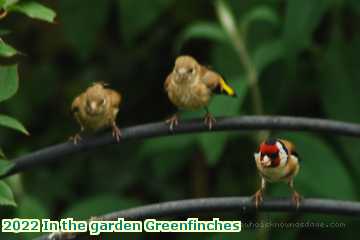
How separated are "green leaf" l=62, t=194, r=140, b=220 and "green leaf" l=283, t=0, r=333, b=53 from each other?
1.15 meters

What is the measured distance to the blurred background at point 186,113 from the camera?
4465 mm

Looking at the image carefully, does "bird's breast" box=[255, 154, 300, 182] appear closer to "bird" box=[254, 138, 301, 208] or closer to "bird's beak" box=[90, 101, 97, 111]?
"bird" box=[254, 138, 301, 208]

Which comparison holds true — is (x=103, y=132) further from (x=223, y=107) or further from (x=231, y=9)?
(x=231, y=9)

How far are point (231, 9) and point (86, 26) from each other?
0.78 metres

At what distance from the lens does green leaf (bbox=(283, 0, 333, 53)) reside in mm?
4117

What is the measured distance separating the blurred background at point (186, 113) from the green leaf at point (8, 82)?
117 centimetres

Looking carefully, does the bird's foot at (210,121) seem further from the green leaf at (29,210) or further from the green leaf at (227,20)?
the green leaf at (227,20)

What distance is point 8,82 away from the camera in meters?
2.75

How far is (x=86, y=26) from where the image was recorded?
5.11 meters

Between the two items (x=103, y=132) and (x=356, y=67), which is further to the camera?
(x=356, y=67)

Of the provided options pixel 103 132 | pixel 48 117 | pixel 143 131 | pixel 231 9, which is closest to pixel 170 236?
pixel 48 117

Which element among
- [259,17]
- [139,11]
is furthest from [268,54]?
[139,11]

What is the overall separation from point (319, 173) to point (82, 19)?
156 centimetres

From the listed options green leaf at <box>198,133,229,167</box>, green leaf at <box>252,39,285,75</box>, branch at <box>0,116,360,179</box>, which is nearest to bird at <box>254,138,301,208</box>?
branch at <box>0,116,360,179</box>
